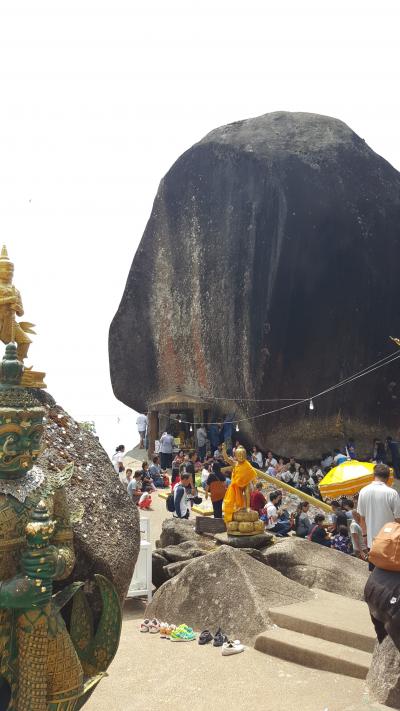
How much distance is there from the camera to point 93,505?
4590mm

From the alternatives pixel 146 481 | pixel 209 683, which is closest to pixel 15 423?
pixel 209 683

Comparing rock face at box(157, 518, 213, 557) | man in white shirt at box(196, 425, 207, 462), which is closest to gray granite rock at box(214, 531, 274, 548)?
rock face at box(157, 518, 213, 557)

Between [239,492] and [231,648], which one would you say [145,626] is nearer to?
[231,648]

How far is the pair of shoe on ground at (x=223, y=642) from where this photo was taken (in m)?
6.90

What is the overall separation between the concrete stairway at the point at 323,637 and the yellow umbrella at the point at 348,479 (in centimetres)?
241

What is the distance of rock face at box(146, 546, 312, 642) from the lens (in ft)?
24.6

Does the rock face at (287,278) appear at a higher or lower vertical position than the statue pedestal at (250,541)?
higher

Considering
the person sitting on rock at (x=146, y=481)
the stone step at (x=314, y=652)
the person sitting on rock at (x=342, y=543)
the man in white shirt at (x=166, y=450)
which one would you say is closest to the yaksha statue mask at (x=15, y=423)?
the stone step at (x=314, y=652)

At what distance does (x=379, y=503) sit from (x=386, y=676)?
5.78 ft

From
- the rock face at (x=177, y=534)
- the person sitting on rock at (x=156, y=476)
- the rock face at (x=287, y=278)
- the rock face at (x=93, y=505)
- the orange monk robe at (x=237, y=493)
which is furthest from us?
the rock face at (x=287, y=278)

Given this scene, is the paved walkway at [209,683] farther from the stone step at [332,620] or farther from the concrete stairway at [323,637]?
the stone step at [332,620]

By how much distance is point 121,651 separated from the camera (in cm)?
689

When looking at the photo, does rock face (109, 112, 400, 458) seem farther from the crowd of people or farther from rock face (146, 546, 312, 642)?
rock face (146, 546, 312, 642)

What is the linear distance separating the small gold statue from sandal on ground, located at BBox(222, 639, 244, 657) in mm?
4072
